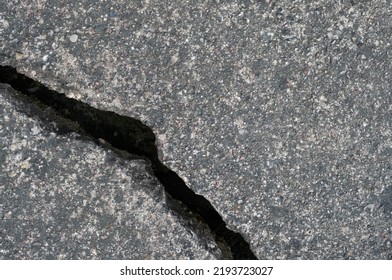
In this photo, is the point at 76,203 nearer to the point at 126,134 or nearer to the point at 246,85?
the point at 126,134

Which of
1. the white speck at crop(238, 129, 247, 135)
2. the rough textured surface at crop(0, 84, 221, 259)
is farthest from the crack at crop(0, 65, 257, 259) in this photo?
the white speck at crop(238, 129, 247, 135)

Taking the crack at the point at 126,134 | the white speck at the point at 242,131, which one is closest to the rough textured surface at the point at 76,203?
the crack at the point at 126,134

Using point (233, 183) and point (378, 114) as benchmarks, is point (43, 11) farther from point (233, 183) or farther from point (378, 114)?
point (378, 114)

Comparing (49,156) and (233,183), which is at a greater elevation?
(233,183)

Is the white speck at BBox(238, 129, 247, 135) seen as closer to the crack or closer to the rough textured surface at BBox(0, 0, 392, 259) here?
the rough textured surface at BBox(0, 0, 392, 259)

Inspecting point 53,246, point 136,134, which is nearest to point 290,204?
point 136,134

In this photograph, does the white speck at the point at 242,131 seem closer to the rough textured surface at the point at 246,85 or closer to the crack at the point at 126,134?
the rough textured surface at the point at 246,85
